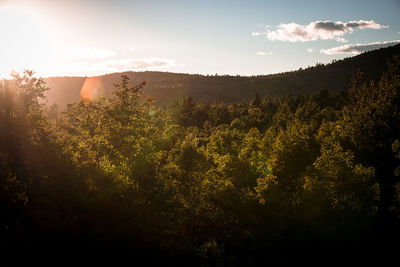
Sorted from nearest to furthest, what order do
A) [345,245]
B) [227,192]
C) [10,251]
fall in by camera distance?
1. [10,251]
2. [345,245]
3. [227,192]

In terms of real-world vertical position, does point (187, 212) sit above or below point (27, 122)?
below

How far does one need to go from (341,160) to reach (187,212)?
16.0 metres

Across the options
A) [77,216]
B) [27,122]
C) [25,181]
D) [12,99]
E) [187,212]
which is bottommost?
[187,212]

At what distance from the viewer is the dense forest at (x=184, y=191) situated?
16.6 metres

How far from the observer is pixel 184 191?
3241 cm

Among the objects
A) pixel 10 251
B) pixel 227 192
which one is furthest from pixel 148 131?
pixel 10 251

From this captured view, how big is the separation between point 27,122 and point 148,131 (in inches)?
548

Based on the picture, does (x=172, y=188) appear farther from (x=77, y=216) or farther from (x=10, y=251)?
(x=10, y=251)

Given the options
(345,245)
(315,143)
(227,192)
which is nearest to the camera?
(345,245)

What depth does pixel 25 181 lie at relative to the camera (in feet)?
52.3

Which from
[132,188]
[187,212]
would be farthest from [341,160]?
[132,188]

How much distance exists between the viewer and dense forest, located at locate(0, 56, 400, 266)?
16641mm

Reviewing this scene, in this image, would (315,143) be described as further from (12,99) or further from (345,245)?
(12,99)

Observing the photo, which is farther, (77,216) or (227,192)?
(227,192)
